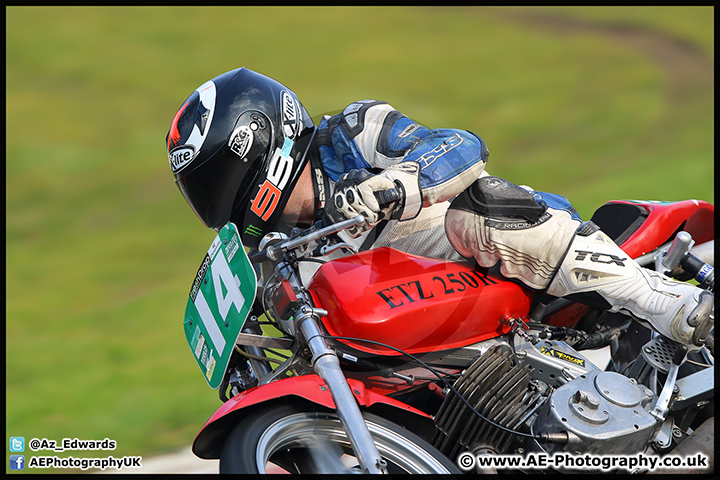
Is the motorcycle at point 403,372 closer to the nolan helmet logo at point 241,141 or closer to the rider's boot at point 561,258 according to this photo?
the rider's boot at point 561,258

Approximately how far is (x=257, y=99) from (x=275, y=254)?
0.78m

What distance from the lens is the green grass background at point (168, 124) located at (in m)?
5.41

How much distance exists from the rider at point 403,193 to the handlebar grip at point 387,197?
2cm

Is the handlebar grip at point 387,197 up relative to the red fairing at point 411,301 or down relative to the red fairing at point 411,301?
up

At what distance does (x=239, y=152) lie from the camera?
2.69 metres

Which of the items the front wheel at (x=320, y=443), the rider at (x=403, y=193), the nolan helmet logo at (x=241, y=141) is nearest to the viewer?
the front wheel at (x=320, y=443)

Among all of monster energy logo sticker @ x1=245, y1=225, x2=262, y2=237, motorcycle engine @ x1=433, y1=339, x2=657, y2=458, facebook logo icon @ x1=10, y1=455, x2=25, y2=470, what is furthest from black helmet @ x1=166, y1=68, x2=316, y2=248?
facebook logo icon @ x1=10, y1=455, x2=25, y2=470

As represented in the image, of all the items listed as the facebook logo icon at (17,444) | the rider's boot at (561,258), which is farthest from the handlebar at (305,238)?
the facebook logo icon at (17,444)

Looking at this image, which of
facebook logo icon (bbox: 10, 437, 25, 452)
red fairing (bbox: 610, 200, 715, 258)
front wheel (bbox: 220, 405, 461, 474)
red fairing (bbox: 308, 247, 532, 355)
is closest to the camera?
front wheel (bbox: 220, 405, 461, 474)

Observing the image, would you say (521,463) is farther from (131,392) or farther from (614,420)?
(131,392)

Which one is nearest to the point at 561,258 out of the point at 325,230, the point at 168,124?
the point at 325,230

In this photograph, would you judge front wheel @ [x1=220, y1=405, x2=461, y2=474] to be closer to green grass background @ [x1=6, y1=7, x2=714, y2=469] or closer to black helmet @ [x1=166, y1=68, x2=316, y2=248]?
black helmet @ [x1=166, y1=68, x2=316, y2=248]

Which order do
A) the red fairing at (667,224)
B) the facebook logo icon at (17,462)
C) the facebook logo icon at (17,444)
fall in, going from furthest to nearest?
the facebook logo icon at (17,444)
the facebook logo icon at (17,462)
the red fairing at (667,224)

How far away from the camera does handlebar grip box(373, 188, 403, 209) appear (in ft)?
7.55
